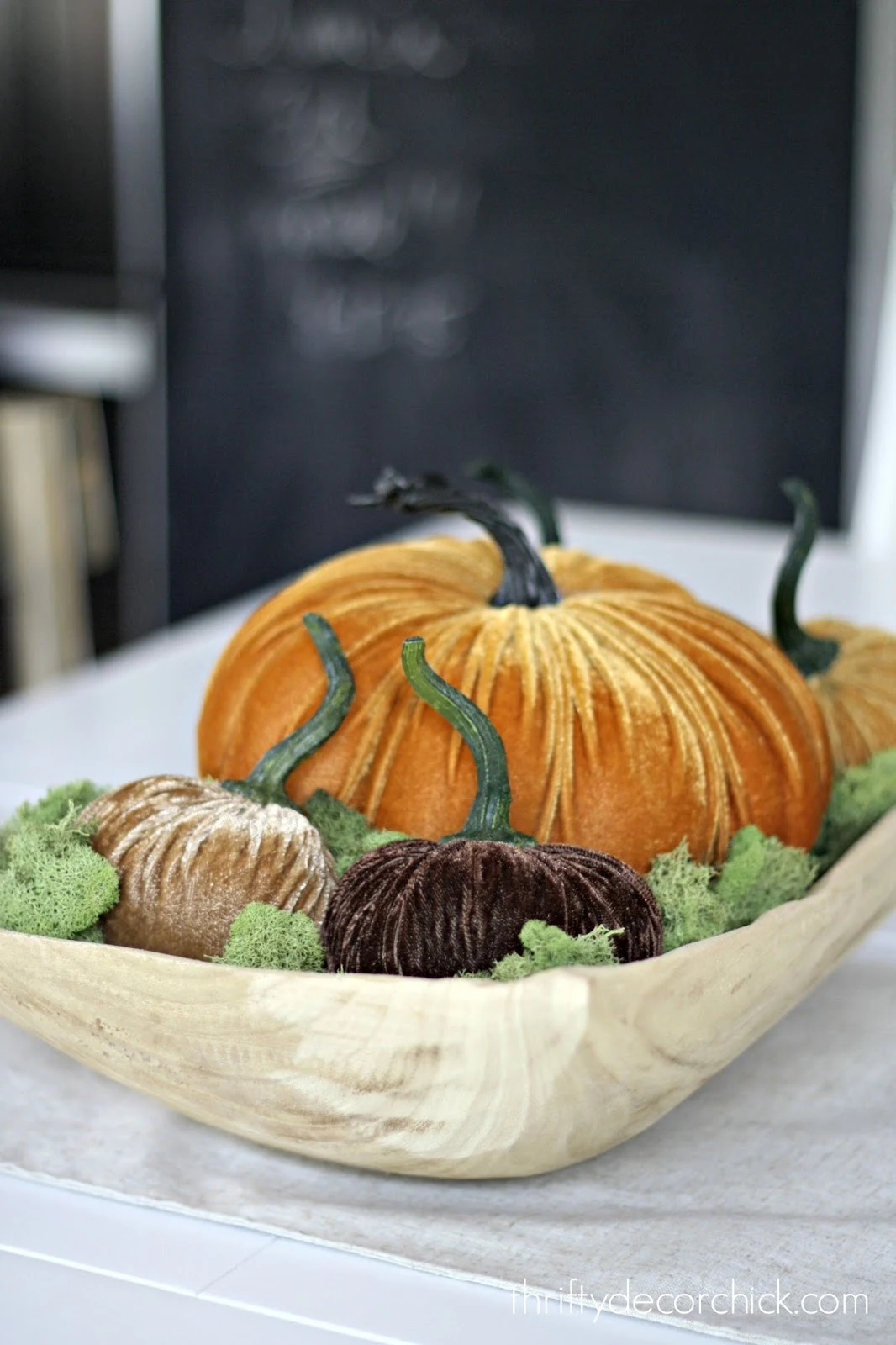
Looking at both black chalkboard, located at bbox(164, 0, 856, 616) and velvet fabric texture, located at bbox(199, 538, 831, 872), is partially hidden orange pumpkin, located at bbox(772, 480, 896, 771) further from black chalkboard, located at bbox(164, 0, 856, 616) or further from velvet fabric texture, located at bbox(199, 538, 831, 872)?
black chalkboard, located at bbox(164, 0, 856, 616)

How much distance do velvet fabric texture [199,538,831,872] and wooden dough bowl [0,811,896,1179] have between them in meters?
0.09

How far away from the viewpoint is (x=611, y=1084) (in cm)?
48

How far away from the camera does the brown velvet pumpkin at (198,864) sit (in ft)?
1.69

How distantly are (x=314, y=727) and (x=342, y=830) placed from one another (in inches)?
1.7

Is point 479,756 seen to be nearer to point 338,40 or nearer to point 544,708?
point 544,708

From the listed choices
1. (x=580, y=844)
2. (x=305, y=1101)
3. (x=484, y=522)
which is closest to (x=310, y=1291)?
(x=305, y=1101)

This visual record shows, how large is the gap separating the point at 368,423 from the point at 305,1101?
3073 millimetres

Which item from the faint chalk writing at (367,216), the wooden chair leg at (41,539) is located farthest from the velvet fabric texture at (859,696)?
the faint chalk writing at (367,216)

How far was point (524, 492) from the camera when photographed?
758 mm

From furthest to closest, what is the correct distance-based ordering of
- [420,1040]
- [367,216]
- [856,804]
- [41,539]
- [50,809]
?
[367,216] < [41,539] < [856,804] < [50,809] < [420,1040]

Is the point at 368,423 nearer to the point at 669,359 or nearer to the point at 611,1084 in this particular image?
the point at 669,359

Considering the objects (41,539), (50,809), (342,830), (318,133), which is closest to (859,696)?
(342,830)

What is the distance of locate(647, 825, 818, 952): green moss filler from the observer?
0.55 m

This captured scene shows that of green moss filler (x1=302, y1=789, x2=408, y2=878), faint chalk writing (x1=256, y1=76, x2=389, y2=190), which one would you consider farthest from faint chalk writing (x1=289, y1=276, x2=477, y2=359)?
green moss filler (x1=302, y1=789, x2=408, y2=878)
